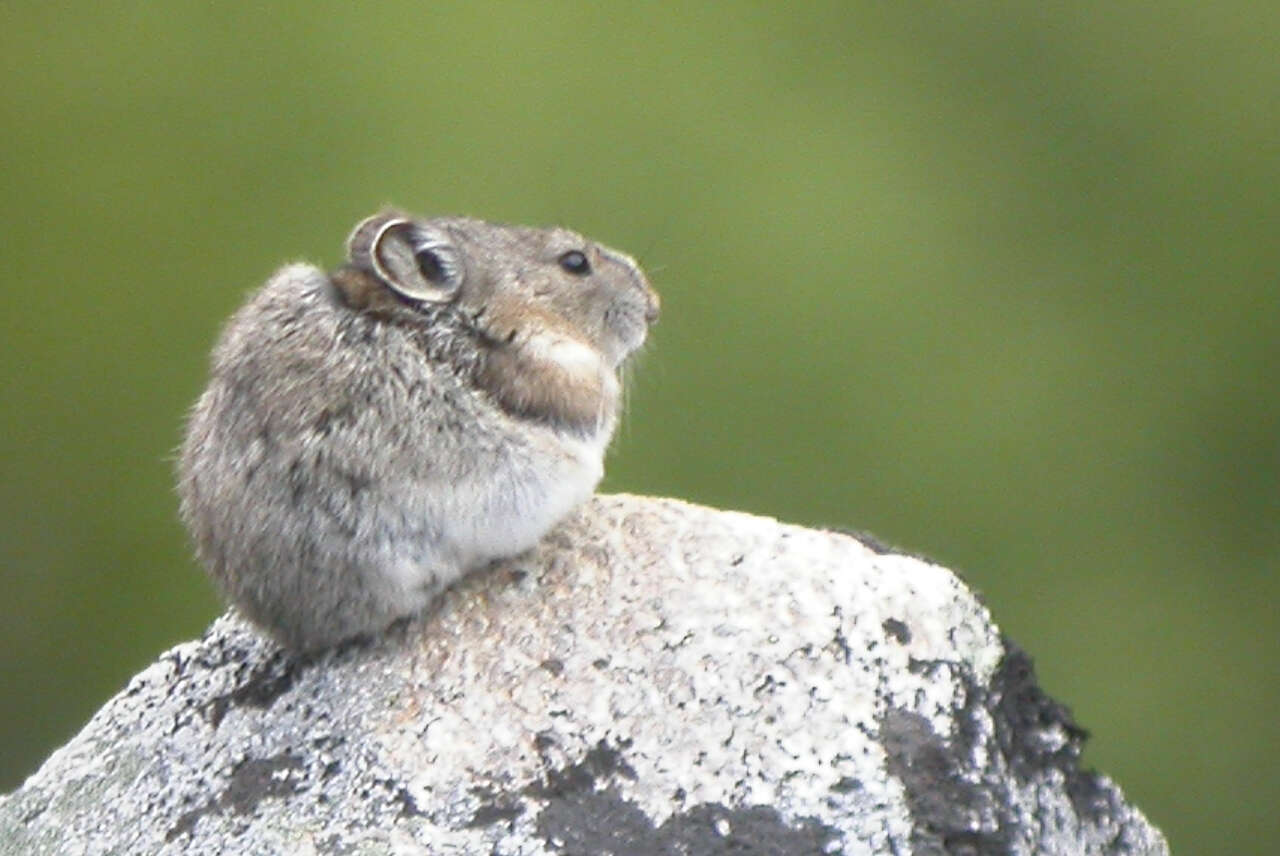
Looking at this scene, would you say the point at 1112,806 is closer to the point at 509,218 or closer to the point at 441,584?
the point at 441,584

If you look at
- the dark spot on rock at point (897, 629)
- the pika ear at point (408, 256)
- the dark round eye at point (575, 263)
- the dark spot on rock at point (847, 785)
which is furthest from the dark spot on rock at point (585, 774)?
the dark round eye at point (575, 263)

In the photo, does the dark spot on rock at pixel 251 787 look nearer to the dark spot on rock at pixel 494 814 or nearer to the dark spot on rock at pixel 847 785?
the dark spot on rock at pixel 494 814

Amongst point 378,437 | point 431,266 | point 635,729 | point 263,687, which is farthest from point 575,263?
point 635,729

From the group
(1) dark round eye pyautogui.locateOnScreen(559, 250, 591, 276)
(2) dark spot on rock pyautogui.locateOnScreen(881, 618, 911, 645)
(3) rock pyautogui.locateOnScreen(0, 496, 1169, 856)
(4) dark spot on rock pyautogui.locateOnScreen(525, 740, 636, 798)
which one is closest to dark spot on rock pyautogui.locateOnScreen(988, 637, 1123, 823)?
(3) rock pyautogui.locateOnScreen(0, 496, 1169, 856)

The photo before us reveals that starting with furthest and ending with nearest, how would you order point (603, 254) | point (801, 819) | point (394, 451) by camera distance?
1. point (603, 254)
2. point (394, 451)
3. point (801, 819)

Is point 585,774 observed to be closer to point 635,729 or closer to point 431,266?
point 635,729

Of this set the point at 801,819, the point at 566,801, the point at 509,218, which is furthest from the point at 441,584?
the point at 509,218

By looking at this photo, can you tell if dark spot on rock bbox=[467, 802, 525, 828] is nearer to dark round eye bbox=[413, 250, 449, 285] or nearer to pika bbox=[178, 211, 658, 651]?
pika bbox=[178, 211, 658, 651]
